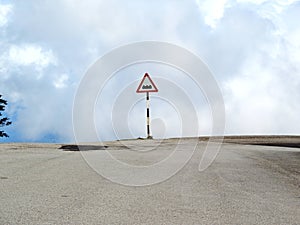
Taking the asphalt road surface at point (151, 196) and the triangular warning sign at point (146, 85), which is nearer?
the asphalt road surface at point (151, 196)

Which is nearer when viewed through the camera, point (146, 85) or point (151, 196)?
point (151, 196)

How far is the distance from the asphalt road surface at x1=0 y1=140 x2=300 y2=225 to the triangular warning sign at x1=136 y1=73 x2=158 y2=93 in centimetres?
797

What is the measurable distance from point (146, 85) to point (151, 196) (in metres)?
11.3

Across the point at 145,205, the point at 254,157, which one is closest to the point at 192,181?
the point at 145,205

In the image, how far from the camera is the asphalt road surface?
15.6 ft

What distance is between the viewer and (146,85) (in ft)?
55.4

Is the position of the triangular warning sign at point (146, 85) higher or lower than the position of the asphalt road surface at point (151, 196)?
higher

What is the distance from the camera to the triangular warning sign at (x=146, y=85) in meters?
16.8

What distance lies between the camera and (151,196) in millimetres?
5867

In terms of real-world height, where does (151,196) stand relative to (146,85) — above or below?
below

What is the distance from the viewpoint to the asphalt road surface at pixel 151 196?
4758 mm

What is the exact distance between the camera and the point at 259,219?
4.79 meters

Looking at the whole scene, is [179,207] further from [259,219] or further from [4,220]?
[4,220]

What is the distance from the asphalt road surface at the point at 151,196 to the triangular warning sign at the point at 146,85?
26.1ft
